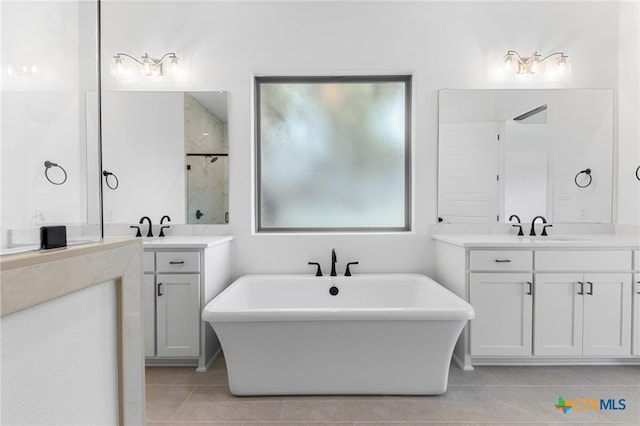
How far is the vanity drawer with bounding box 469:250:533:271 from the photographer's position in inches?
90.7

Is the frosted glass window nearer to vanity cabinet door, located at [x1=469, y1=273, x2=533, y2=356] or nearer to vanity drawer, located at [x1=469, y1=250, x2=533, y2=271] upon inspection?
vanity drawer, located at [x1=469, y1=250, x2=533, y2=271]

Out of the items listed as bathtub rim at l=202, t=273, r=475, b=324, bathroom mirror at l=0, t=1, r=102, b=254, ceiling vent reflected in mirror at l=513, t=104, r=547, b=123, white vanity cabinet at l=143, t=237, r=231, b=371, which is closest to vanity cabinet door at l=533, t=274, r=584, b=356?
bathtub rim at l=202, t=273, r=475, b=324

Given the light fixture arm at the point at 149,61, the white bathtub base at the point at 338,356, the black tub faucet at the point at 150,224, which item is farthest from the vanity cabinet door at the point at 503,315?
the light fixture arm at the point at 149,61

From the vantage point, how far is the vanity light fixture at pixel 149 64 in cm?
279

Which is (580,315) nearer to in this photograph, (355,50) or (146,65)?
(355,50)

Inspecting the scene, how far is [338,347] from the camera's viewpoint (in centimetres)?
192

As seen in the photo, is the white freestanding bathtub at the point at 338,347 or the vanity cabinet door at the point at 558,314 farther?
the vanity cabinet door at the point at 558,314

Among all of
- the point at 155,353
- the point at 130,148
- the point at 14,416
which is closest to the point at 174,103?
the point at 130,148

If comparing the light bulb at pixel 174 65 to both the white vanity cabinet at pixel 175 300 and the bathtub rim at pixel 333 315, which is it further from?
the bathtub rim at pixel 333 315

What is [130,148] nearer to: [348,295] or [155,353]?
[155,353]

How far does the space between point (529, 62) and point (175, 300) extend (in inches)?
133

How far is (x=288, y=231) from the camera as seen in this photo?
9.73ft

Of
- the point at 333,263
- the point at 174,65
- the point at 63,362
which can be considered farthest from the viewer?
the point at 174,65

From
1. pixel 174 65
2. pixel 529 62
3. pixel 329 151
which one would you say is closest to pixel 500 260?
pixel 329 151
